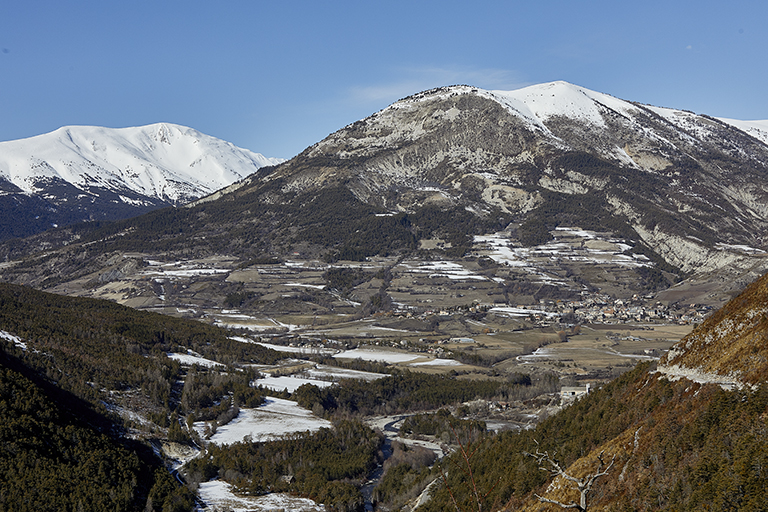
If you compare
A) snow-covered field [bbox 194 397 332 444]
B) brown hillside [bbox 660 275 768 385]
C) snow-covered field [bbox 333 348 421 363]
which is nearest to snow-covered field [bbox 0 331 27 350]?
snow-covered field [bbox 194 397 332 444]

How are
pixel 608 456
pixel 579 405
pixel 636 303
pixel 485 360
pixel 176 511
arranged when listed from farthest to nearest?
pixel 636 303, pixel 485 360, pixel 176 511, pixel 579 405, pixel 608 456

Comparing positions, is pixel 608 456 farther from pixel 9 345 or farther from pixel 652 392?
pixel 9 345

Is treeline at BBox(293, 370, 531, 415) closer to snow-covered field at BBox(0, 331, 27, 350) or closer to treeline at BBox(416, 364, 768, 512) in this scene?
snow-covered field at BBox(0, 331, 27, 350)

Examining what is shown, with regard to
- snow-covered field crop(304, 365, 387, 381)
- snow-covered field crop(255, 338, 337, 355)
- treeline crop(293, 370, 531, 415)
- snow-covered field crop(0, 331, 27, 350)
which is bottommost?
treeline crop(293, 370, 531, 415)

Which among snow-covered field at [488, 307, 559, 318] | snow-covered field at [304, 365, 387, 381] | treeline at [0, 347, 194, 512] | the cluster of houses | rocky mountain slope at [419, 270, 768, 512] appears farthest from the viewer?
snow-covered field at [488, 307, 559, 318]

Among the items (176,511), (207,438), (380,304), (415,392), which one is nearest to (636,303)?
(380,304)

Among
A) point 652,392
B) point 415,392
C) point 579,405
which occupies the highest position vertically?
point 652,392
